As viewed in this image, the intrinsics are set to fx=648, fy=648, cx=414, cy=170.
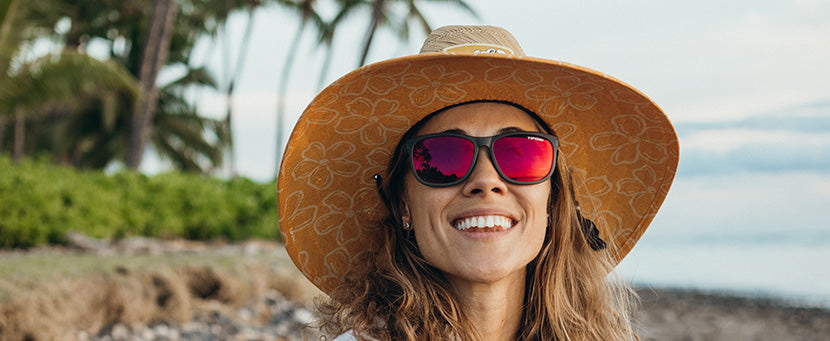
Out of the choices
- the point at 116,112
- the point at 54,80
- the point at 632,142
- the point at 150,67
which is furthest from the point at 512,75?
the point at 116,112

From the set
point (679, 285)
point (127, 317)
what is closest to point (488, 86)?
point (127, 317)

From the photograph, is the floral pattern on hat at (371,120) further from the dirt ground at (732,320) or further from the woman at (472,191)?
the dirt ground at (732,320)

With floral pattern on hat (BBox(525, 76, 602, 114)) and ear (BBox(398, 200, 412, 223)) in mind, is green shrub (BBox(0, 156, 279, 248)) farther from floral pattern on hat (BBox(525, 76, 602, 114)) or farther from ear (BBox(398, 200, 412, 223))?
floral pattern on hat (BBox(525, 76, 602, 114))

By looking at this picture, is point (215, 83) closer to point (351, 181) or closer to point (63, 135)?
point (63, 135)

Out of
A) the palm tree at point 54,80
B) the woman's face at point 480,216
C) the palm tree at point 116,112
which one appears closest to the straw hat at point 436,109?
the woman's face at point 480,216

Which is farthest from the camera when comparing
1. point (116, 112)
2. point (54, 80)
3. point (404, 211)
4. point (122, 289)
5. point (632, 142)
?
point (116, 112)

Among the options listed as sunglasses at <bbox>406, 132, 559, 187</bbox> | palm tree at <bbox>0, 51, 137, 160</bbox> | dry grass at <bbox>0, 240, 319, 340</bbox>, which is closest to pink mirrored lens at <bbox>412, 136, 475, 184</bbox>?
sunglasses at <bbox>406, 132, 559, 187</bbox>

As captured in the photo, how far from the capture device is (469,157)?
1767 mm

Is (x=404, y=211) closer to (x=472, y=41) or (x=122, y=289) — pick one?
(x=472, y=41)

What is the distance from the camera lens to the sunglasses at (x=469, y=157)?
69.4 inches

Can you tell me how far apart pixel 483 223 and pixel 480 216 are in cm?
2

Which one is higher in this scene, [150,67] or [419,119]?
[150,67]

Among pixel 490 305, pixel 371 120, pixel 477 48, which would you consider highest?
pixel 477 48

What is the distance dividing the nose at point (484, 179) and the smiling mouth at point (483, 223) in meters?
0.07
